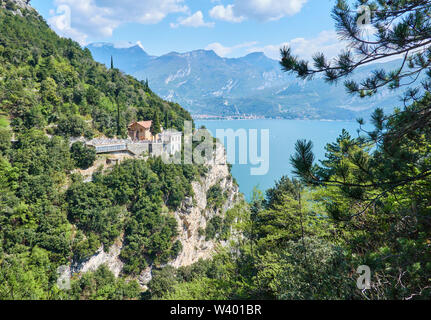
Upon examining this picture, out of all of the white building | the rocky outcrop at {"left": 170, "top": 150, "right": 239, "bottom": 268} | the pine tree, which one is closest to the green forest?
the pine tree

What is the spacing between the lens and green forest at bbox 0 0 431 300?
274 centimetres

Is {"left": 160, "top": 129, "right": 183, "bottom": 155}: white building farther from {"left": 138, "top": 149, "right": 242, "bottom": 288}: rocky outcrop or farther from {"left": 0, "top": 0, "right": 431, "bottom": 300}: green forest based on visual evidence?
{"left": 138, "top": 149, "right": 242, "bottom": 288}: rocky outcrop

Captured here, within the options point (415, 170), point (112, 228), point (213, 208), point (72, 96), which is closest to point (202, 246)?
point (213, 208)

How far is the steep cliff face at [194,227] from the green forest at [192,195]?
0.62 m

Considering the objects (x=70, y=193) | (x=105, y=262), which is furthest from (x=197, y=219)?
(x=70, y=193)

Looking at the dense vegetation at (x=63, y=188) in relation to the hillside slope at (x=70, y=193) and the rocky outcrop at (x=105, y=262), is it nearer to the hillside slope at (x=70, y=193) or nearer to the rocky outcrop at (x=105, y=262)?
the hillside slope at (x=70, y=193)

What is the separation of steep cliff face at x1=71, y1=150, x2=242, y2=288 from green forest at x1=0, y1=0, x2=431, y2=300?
0.62 meters

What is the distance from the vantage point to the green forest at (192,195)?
2736 millimetres

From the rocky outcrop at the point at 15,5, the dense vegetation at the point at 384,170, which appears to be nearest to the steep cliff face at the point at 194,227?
the dense vegetation at the point at 384,170

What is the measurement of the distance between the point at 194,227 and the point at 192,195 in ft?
11.0

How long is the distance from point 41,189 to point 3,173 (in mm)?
2100

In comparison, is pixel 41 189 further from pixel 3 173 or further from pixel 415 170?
pixel 415 170

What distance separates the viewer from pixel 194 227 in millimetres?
23891

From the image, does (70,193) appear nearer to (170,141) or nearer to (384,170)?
(170,141)
